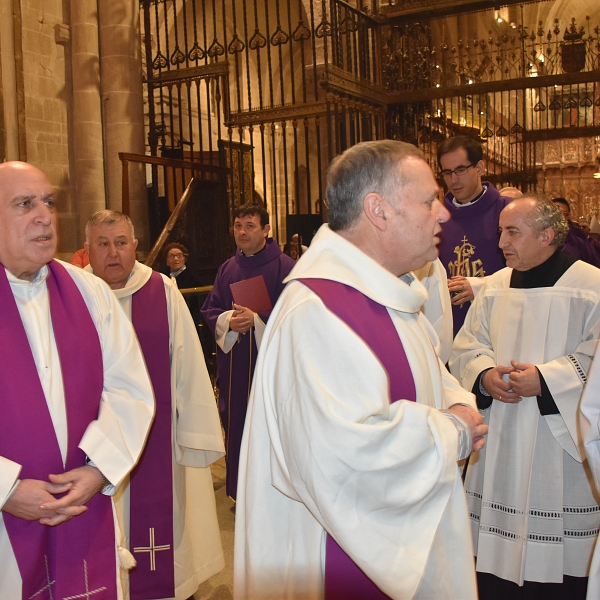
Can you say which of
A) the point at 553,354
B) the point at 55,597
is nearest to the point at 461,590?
the point at 55,597

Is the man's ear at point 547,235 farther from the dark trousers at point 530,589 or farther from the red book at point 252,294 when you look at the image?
the red book at point 252,294

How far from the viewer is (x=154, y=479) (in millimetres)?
3586

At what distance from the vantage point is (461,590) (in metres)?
2.00

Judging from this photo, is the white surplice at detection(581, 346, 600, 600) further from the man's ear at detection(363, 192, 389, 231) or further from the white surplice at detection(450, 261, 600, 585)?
the man's ear at detection(363, 192, 389, 231)

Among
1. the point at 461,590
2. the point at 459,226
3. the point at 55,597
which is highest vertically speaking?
the point at 459,226

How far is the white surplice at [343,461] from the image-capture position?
1785 mm

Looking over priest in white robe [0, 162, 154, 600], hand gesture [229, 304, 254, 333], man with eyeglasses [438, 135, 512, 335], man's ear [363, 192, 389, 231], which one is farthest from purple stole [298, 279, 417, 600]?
hand gesture [229, 304, 254, 333]

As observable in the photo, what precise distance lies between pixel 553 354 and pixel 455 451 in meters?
1.61

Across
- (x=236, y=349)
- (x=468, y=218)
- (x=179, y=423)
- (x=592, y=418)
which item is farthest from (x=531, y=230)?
(x=236, y=349)

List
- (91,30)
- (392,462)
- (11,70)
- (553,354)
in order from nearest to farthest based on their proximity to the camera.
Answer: (392,462) < (553,354) < (11,70) < (91,30)

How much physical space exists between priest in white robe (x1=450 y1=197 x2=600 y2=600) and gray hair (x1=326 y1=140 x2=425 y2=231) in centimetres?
139

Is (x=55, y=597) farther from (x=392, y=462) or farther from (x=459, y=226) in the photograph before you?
(x=459, y=226)

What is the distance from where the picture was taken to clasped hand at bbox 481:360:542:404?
3098mm

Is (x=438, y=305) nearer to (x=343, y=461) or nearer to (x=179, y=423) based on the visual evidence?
(x=179, y=423)
